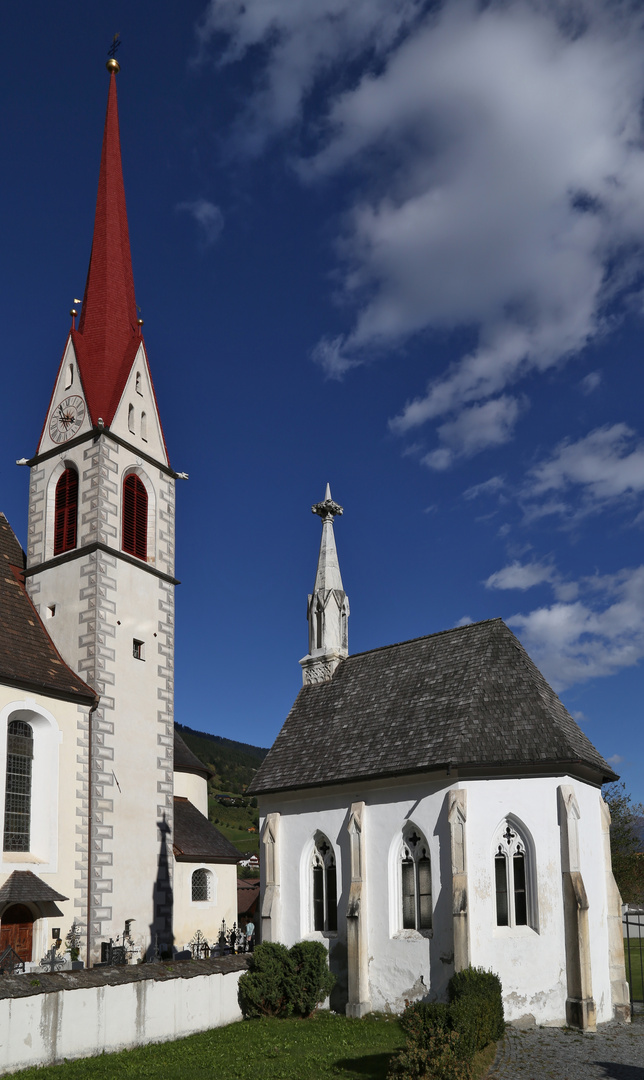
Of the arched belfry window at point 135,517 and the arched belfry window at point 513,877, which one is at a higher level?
the arched belfry window at point 135,517

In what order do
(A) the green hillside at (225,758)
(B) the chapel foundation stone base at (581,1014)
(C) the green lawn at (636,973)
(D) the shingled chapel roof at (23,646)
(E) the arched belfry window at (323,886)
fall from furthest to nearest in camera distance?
(A) the green hillside at (225,758) < (C) the green lawn at (636,973) < (D) the shingled chapel roof at (23,646) < (E) the arched belfry window at (323,886) < (B) the chapel foundation stone base at (581,1014)

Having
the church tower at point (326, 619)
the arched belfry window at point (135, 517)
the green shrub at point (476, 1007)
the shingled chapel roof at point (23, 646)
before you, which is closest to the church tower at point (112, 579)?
the arched belfry window at point (135, 517)

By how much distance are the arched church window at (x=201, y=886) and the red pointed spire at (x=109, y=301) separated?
17.2 meters

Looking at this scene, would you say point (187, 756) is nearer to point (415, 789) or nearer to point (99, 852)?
point (99, 852)

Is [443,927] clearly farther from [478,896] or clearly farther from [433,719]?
[433,719]

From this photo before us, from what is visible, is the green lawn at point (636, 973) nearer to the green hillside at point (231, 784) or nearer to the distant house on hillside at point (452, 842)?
the distant house on hillside at point (452, 842)

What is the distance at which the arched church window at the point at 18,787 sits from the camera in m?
24.4

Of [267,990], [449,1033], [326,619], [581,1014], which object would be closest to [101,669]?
[326,619]

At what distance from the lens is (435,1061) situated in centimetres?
1358

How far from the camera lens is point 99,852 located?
1037 inches

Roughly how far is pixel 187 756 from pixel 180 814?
14.7 feet

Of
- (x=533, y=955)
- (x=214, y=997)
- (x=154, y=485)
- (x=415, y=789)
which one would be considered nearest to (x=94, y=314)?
(x=154, y=485)

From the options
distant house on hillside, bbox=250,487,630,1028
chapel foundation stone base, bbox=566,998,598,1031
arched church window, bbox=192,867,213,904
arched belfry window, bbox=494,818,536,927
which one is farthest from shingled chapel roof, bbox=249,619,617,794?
arched church window, bbox=192,867,213,904

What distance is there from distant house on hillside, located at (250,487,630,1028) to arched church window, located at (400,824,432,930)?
1.6 inches
